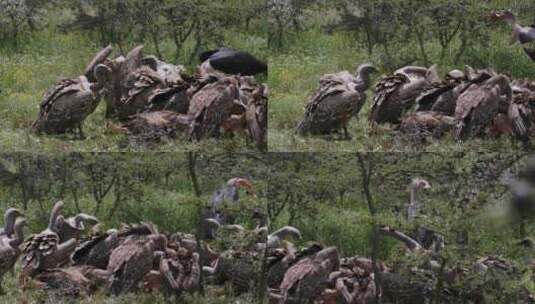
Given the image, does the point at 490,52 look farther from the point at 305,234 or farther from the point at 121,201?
the point at 121,201

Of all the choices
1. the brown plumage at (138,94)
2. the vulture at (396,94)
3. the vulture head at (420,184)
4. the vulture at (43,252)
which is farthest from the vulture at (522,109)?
the vulture at (43,252)

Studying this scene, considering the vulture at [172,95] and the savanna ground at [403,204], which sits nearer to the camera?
the savanna ground at [403,204]

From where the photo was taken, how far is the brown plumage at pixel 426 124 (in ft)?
28.9

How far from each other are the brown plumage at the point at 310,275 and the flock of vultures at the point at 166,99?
100 cm

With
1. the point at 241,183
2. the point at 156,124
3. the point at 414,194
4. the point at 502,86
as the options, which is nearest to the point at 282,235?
the point at 241,183

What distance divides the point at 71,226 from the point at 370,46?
2.87 m

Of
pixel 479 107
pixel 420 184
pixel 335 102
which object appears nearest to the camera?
pixel 479 107

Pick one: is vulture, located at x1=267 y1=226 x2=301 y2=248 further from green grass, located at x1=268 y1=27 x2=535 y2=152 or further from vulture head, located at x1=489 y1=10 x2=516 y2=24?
vulture head, located at x1=489 y1=10 x2=516 y2=24

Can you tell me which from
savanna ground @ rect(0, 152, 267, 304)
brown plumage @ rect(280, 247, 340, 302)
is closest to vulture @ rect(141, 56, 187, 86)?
savanna ground @ rect(0, 152, 267, 304)

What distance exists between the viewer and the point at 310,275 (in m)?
8.85

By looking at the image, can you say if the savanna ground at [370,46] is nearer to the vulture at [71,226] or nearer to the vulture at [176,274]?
the vulture at [176,274]

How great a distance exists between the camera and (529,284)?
28.5 ft

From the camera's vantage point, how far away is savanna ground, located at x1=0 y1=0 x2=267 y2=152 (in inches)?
365

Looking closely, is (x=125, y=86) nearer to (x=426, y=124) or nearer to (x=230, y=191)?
(x=230, y=191)
